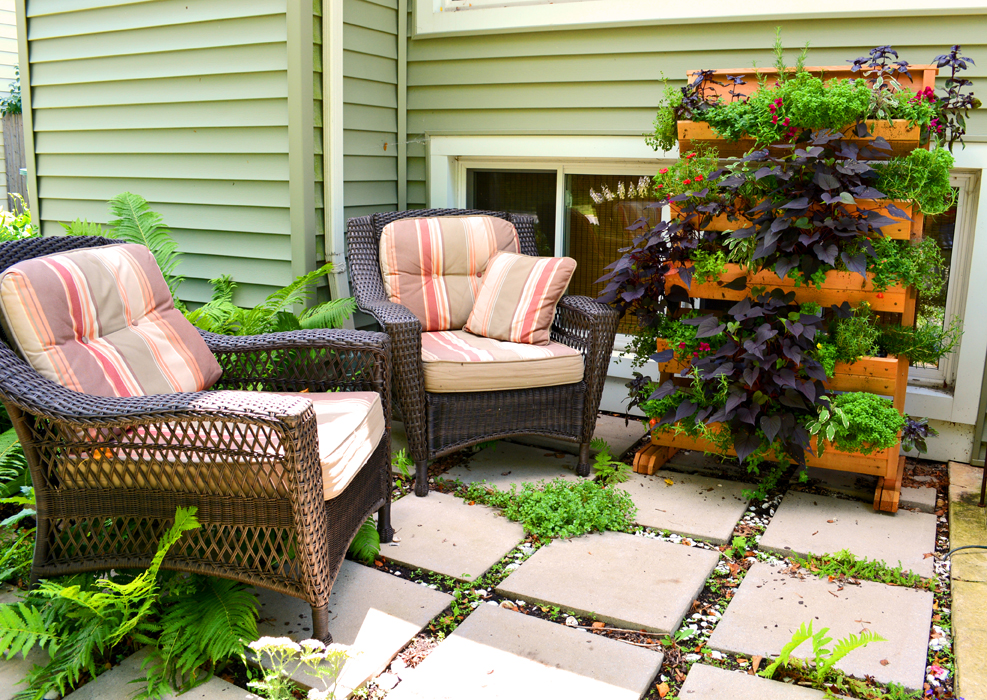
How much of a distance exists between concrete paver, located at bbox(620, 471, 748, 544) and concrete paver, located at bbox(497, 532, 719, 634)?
126 millimetres

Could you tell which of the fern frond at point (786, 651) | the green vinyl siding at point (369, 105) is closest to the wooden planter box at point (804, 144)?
the fern frond at point (786, 651)

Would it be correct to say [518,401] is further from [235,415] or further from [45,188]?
[45,188]

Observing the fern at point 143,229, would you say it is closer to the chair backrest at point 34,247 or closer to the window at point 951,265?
the chair backrest at point 34,247

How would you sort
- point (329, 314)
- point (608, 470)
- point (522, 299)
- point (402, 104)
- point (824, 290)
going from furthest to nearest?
point (402, 104) < point (329, 314) < point (522, 299) < point (608, 470) < point (824, 290)

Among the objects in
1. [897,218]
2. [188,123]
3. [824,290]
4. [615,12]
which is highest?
[615,12]

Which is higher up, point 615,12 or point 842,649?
point 615,12

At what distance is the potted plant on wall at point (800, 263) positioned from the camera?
2.44 metres

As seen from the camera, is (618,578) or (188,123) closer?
(618,578)

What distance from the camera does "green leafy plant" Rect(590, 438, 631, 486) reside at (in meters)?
2.85

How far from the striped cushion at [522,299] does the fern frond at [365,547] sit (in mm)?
1034

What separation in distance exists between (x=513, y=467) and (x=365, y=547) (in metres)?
0.88

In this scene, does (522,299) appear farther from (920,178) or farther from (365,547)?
(920,178)

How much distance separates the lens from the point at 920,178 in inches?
96.5

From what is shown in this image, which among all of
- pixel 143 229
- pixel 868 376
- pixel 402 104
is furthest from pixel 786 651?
pixel 143 229
